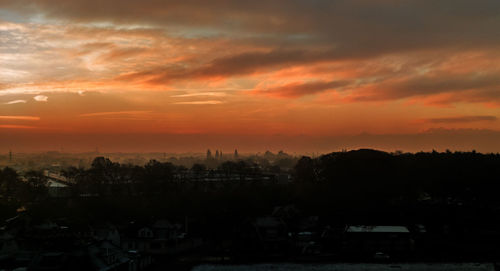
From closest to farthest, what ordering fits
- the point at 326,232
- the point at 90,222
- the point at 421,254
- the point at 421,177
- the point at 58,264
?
the point at 58,264, the point at 421,254, the point at 326,232, the point at 90,222, the point at 421,177

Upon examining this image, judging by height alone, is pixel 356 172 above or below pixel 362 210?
above

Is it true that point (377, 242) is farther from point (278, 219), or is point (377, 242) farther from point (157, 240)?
point (157, 240)

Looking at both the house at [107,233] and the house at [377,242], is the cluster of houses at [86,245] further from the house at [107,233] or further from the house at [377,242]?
the house at [377,242]

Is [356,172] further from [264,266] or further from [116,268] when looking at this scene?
[116,268]

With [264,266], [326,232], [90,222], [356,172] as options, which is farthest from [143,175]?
[264,266]

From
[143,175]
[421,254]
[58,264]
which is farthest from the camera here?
[143,175]

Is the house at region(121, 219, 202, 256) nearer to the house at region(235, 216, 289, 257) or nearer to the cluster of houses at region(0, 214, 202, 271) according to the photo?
the cluster of houses at region(0, 214, 202, 271)

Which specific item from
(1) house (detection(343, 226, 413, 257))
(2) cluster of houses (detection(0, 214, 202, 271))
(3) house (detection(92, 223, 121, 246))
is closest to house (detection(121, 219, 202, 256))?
(2) cluster of houses (detection(0, 214, 202, 271))

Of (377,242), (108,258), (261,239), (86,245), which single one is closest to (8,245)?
(86,245)
